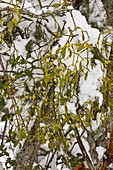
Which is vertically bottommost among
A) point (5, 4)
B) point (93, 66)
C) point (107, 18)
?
point (93, 66)

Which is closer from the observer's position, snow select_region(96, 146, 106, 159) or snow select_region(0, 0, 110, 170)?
snow select_region(0, 0, 110, 170)

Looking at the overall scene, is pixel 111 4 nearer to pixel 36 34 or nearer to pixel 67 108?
pixel 36 34

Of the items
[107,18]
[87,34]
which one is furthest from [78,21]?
[107,18]

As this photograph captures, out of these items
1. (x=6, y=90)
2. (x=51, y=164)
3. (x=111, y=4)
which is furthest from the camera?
(x=51, y=164)

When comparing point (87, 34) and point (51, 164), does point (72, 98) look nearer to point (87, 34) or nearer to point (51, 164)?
point (87, 34)

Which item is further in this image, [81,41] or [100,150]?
[100,150]

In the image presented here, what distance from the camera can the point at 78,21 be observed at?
3.29 feet

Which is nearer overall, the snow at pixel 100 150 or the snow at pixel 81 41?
the snow at pixel 81 41

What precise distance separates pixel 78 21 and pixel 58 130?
286mm

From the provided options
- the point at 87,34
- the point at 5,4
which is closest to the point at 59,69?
the point at 87,34

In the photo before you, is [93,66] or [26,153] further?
[26,153]

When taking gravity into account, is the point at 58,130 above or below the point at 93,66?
below

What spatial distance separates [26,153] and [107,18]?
0.58 meters

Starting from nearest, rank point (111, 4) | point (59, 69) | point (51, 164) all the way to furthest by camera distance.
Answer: point (59, 69) → point (111, 4) → point (51, 164)
